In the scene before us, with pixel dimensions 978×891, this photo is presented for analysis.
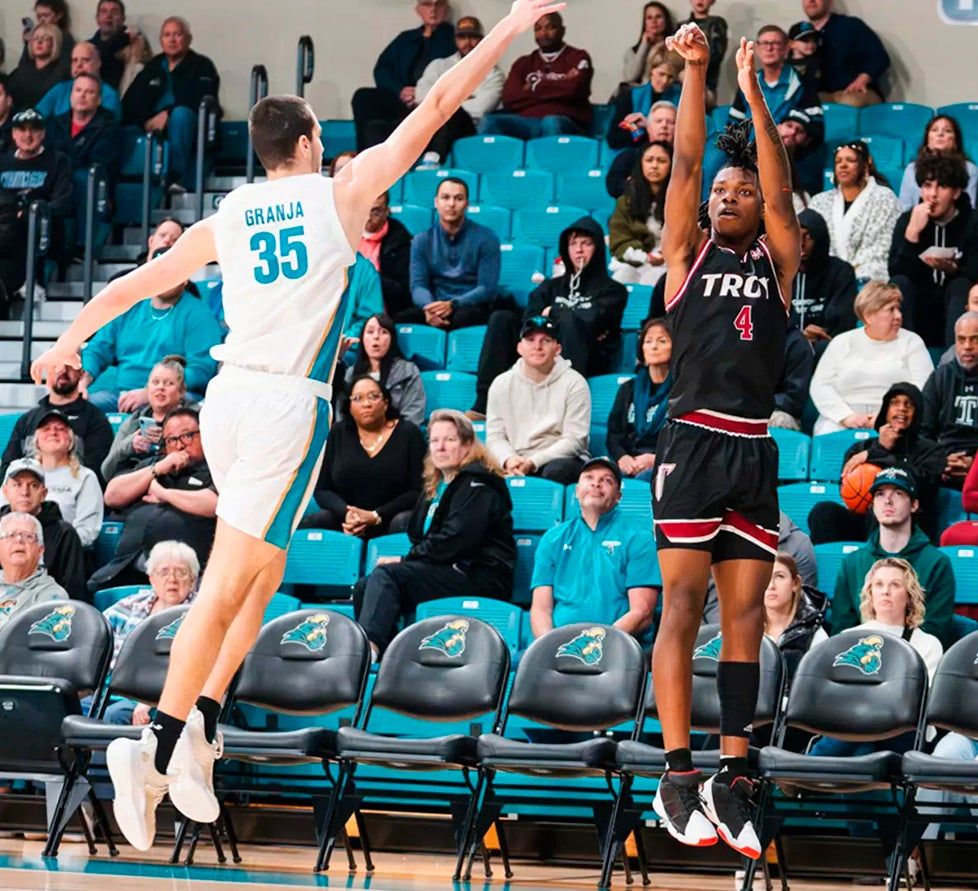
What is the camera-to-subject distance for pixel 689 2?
597 inches

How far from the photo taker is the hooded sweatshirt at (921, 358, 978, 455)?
9961 millimetres

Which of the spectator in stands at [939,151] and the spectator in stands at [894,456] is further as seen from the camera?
the spectator in stands at [939,151]

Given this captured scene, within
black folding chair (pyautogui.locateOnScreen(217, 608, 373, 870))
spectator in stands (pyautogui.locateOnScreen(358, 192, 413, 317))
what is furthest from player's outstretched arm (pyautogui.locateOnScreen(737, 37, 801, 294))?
spectator in stands (pyautogui.locateOnScreen(358, 192, 413, 317))

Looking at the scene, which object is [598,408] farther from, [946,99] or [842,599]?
[946,99]

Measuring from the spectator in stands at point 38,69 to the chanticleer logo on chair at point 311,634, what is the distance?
8.41 metres

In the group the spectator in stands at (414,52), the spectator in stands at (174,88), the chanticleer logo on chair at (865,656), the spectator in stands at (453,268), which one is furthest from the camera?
the spectator in stands at (414,52)

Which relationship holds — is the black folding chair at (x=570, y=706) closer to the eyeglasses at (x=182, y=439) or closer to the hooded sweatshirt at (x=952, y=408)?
the hooded sweatshirt at (x=952, y=408)

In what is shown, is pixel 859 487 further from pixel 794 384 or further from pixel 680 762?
pixel 680 762

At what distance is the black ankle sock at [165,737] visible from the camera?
5.00 metres

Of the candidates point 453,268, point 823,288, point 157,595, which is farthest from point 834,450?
point 157,595

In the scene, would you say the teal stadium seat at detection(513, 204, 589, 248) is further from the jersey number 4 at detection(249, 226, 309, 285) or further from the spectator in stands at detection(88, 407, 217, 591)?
the jersey number 4 at detection(249, 226, 309, 285)

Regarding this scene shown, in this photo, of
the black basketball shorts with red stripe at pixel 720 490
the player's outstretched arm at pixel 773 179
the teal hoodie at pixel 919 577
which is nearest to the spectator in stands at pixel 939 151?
the teal hoodie at pixel 919 577

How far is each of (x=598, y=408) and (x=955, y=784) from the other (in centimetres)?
451

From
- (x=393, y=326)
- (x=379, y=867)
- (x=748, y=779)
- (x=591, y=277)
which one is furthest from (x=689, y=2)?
(x=748, y=779)
